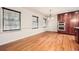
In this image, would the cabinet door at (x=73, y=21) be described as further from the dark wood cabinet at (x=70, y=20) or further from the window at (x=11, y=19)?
the window at (x=11, y=19)

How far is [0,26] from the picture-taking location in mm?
4277

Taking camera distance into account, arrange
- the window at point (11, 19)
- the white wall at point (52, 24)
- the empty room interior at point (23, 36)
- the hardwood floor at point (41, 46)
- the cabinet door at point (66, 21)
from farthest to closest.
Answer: the white wall at point (52, 24)
the cabinet door at point (66, 21)
the window at point (11, 19)
the empty room interior at point (23, 36)
the hardwood floor at point (41, 46)

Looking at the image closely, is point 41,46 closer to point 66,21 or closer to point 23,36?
point 23,36

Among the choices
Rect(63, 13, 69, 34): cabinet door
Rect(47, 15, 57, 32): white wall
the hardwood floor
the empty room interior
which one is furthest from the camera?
Rect(47, 15, 57, 32): white wall

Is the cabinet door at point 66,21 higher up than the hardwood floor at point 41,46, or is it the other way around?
the cabinet door at point 66,21

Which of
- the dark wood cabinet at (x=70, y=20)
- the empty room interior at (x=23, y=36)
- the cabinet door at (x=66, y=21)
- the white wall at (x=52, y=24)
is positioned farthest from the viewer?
the white wall at (x=52, y=24)

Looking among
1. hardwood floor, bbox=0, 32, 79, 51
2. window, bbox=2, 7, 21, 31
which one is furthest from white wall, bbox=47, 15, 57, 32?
hardwood floor, bbox=0, 32, 79, 51

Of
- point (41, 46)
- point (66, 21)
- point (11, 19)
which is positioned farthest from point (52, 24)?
point (41, 46)

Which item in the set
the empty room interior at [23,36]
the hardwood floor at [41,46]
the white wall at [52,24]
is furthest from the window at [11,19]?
the white wall at [52,24]

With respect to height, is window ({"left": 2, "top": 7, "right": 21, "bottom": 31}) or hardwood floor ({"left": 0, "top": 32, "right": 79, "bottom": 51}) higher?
window ({"left": 2, "top": 7, "right": 21, "bottom": 31})

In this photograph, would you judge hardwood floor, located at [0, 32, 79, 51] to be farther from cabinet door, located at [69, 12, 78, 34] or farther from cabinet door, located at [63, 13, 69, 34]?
cabinet door, located at [63, 13, 69, 34]

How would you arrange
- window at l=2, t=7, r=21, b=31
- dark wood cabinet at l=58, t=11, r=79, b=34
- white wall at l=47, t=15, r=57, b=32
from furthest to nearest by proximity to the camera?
white wall at l=47, t=15, r=57, b=32 < dark wood cabinet at l=58, t=11, r=79, b=34 < window at l=2, t=7, r=21, b=31
